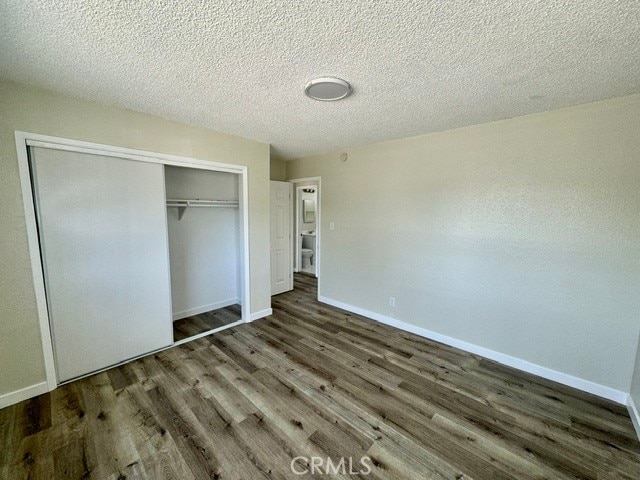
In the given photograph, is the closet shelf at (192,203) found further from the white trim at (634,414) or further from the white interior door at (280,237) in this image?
the white trim at (634,414)

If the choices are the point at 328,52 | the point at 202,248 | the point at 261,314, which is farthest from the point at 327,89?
the point at 261,314

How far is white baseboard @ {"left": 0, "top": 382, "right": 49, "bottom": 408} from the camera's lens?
1.92m

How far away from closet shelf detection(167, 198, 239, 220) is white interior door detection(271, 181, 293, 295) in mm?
940

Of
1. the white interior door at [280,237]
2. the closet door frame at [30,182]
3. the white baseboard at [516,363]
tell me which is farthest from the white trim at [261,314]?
the closet door frame at [30,182]

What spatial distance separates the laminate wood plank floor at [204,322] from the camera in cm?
314

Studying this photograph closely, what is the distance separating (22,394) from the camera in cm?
199

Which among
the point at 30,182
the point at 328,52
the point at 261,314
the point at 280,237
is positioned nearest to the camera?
the point at 328,52

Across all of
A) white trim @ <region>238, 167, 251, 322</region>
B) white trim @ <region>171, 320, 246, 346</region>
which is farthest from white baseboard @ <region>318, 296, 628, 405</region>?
white trim @ <region>171, 320, 246, 346</region>

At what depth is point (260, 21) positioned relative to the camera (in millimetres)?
1234

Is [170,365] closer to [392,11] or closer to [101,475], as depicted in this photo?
[101,475]

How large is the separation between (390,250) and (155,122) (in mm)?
2960

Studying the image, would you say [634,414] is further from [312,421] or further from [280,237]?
[280,237]

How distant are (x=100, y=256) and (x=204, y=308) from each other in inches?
67.3

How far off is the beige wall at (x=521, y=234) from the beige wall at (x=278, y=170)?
171 cm
